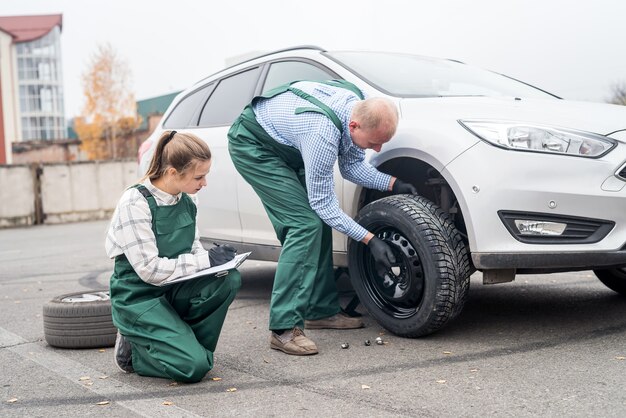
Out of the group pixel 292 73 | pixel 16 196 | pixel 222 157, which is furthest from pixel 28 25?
pixel 292 73

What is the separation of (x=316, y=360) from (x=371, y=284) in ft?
2.14

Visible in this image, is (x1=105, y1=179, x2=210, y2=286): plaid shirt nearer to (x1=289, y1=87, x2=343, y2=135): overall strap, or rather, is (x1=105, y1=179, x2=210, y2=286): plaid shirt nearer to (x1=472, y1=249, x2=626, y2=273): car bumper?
(x1=289, y1=87, x2=343, y2=135): overall strap

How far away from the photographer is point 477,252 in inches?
152

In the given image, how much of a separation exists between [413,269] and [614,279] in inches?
72.3

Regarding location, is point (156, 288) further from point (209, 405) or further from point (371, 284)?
point (371, 284)

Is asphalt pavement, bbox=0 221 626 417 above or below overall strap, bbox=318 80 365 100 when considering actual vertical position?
below

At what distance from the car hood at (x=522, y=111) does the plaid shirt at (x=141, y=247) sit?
1.47m

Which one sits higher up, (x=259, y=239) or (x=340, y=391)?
(x=259, y=239)

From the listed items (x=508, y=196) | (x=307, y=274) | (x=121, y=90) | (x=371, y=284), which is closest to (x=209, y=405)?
(x=307, y=274)

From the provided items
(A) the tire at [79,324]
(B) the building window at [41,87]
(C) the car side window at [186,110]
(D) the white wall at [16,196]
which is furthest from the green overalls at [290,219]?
(B) the building window at [41,87]

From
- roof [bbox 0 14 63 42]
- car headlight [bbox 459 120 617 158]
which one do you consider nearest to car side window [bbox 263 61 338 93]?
car headlight [bbox 459 120 617 158]

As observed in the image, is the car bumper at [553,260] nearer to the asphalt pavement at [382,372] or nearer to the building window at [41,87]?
the asphalt pavement at [382,372]

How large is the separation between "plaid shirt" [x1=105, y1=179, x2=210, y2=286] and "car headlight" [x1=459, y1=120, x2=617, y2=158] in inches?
63.4

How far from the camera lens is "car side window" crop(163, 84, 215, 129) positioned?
610 cm
